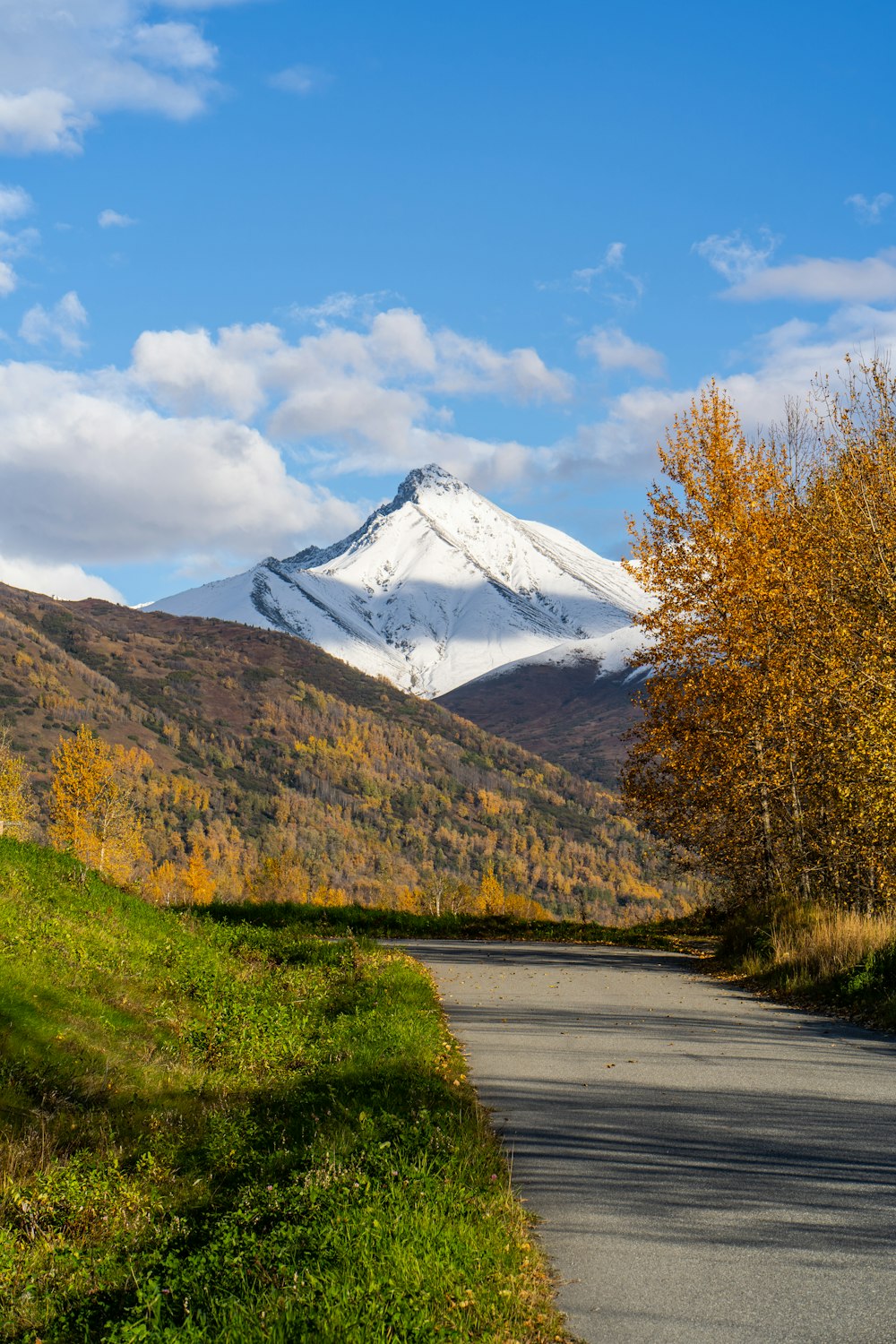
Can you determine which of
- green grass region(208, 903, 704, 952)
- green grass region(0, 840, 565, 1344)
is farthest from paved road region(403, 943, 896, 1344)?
green grass region(208, 903, 704, 952)

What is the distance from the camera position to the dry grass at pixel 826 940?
47.9ft

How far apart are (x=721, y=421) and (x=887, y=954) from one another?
12.8 meters

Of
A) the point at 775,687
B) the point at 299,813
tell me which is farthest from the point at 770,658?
the point at 299,813

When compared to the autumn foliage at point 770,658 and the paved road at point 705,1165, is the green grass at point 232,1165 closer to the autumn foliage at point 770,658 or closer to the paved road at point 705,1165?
the paved road at point 705,1165

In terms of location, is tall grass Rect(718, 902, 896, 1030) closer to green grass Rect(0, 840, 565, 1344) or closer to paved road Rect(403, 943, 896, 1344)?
paved road Rect(403, 943, 896, 1344)

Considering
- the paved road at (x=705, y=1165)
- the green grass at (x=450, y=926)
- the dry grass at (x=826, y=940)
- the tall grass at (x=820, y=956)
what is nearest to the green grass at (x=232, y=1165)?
the paved road at (x=705, y=1165)

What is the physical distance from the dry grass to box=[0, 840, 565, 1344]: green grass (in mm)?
5828

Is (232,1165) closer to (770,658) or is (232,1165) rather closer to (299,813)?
(770,658)

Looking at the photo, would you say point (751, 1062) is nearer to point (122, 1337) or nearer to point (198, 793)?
point (122, 1337)

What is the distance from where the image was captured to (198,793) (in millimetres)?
149875

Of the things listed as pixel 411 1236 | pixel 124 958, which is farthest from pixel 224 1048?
pixel 411 1236

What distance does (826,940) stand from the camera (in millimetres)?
15352

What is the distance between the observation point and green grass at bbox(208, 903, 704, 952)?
88.9 feet

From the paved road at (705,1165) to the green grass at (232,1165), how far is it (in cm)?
41
